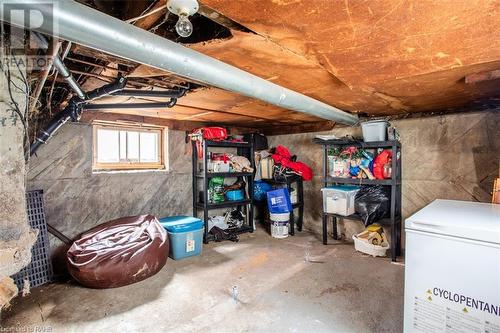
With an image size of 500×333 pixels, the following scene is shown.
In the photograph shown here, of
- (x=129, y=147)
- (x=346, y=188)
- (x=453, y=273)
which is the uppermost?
(x=129, y=147)

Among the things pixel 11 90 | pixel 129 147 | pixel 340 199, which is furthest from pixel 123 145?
pixel 340 199

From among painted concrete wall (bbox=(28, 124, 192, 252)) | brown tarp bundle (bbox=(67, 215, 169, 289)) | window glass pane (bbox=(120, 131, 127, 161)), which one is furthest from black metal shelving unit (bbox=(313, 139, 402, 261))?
window glass pane (bbox=(120, 131, 127, 161))

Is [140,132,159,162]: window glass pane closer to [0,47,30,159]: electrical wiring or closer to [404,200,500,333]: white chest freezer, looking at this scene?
[0,47,30,159]: electrical wiring

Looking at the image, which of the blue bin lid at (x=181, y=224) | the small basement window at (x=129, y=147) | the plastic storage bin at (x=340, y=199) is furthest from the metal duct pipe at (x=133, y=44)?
the small basement window at (x=129, y=147)

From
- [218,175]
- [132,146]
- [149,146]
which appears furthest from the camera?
[218,175]

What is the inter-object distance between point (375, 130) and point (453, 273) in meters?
2.18

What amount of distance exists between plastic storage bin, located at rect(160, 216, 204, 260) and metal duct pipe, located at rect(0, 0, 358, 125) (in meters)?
2.05

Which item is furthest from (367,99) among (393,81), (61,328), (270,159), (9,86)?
(61,328)

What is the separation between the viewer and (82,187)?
298cm

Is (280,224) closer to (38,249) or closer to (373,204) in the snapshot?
(373,204)

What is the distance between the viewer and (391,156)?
312 centimetres

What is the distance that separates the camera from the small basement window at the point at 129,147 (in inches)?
125

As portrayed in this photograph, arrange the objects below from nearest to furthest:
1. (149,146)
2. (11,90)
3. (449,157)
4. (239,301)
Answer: (11,90), (239,301), (449,157), (149,146)

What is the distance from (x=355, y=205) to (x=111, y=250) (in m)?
2.80
